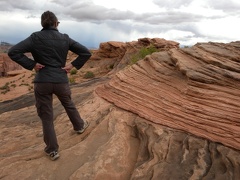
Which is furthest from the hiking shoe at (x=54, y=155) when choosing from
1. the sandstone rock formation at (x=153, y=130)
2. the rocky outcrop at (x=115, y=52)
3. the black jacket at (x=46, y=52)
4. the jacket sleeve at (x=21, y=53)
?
the rocky outcrop at (x=115, y=52)

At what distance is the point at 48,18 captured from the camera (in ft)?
15.0

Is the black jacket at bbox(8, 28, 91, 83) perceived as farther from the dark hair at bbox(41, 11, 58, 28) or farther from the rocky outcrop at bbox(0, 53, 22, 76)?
the rocky outcrop at bbox(0, 53, 22, 76)

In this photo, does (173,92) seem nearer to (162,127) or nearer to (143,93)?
(143,93)

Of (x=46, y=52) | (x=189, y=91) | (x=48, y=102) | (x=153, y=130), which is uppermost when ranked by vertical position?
(x=46, y=52)

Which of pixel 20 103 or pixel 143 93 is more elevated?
pixel 143 93

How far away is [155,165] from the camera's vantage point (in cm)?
425

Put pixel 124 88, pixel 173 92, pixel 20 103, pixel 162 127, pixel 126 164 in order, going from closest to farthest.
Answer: pixel 126 164 < pixel 162 127 < pixel 173 92 < pixel 124 88 < pixel 20 103

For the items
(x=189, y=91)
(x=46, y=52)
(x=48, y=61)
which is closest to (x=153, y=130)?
(x=189, y=91)

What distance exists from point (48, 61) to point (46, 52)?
14cm

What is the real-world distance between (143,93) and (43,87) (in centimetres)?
268

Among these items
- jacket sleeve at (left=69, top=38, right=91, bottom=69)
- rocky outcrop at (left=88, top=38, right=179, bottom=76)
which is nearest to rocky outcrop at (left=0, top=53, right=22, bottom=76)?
rocky outcrop at (left=88, top=38, right=179, bottom=76)

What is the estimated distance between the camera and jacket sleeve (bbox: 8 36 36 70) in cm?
442

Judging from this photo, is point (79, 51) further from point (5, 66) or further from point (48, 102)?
point (5, 66)

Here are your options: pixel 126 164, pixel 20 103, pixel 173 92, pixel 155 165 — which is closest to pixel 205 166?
pixel 155 165
